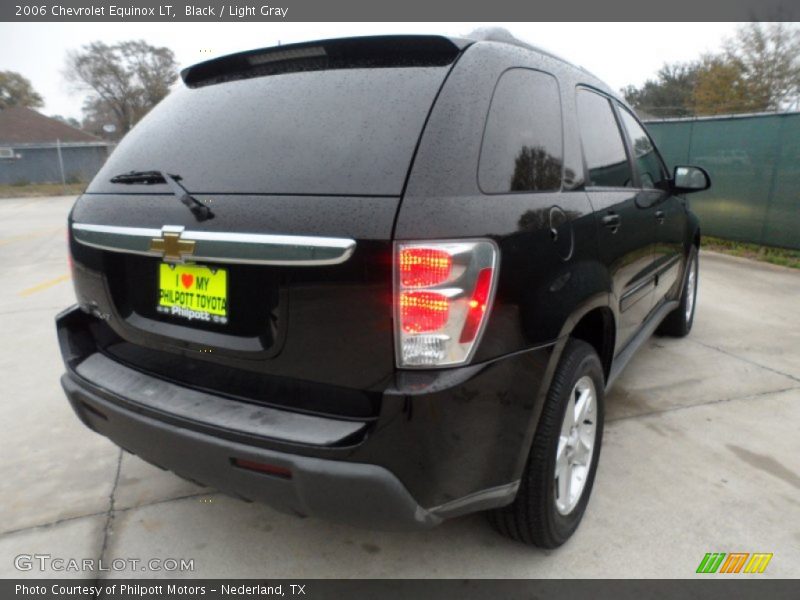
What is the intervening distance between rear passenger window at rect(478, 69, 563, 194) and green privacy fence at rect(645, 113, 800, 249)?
7.14 meters

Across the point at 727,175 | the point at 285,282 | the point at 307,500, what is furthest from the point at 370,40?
the point at 727,175

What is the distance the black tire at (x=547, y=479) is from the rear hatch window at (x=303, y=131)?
3.00ft

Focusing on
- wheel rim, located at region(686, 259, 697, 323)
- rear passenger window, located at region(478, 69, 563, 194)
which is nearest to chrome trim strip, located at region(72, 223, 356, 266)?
rear passenger window, located at region(478, 69, 563, 194)

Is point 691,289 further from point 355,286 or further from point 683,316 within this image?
point 355,286

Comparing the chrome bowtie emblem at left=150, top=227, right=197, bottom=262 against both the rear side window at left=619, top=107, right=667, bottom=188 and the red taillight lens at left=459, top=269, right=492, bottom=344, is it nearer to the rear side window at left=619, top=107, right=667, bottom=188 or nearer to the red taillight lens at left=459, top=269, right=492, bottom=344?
the red taillight lens at left=459, top=269, right=492, bottom=344

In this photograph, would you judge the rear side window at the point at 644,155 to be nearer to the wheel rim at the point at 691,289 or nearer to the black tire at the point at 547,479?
the wheel rim at the point at 691,289

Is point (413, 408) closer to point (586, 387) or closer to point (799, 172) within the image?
point (586, 387)

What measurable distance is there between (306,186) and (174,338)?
2.23 feet

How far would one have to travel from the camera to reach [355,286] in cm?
151

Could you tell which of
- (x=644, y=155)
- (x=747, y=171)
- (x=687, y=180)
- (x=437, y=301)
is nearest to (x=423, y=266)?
(x=437, y=301)

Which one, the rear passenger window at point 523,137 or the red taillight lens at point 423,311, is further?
the rear passenger window at point 523,137

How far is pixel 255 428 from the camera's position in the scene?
1610 mm

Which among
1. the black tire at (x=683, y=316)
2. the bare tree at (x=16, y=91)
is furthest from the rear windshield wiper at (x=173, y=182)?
the bare tree at (x=16, y=91)

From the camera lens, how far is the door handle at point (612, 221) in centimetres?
234
